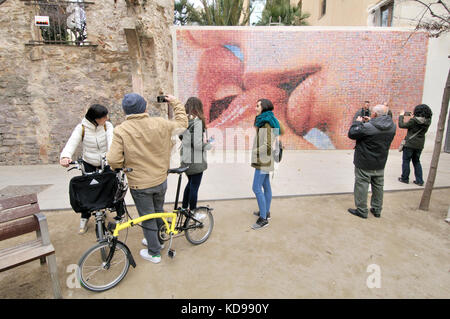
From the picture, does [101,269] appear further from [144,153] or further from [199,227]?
[144,153]

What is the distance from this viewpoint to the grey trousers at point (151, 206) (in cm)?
258

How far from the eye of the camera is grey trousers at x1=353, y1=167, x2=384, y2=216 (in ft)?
12.8

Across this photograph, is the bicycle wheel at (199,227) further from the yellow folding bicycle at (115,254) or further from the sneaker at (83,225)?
the sneaker at (83,225)

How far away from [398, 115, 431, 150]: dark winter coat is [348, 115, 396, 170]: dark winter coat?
1.88m

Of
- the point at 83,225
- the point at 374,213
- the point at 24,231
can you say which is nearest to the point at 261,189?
the point at 374,213

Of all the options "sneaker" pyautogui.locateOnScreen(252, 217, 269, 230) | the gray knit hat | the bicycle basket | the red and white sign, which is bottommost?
"sneaker" pyautogui.locateOnScreen(252, 217, 269, 230)

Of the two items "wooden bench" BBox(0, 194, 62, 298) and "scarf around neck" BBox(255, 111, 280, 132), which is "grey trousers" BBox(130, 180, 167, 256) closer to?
"wooden bench" BBox(0, 194, 62, 298)

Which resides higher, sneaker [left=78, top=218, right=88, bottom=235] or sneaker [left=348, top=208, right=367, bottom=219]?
sneaker [left=78, top=218, right=88, bottom=235]

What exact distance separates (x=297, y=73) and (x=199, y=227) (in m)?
6.58

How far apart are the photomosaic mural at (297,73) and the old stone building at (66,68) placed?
4.41 ft

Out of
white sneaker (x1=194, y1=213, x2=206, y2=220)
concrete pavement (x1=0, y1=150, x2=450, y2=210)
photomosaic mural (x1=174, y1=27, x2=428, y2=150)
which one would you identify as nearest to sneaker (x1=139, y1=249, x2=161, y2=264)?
white sneaker (x1=194, y1=213, x2=206, y2=220)

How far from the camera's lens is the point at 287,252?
3049 millimetres

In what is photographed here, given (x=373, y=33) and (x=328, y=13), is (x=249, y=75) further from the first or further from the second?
(x=328, y=13)

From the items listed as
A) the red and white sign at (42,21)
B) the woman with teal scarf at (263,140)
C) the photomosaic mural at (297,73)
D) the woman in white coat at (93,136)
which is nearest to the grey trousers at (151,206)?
the woman in white coat at (93,136)
